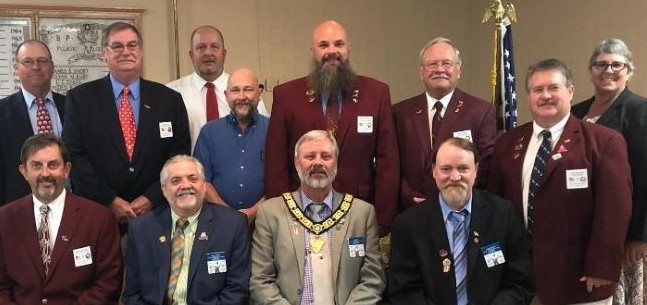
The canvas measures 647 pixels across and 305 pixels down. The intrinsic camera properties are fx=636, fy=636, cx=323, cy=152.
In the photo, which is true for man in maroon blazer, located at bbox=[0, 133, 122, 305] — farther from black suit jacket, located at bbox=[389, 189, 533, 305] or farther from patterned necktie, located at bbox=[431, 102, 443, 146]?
patterned necktie, located at bbox=[431, 102, 443, 146]

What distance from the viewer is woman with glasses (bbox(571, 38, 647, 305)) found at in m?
3.24

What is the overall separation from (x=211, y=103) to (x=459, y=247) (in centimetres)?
204

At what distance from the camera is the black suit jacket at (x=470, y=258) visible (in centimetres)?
291

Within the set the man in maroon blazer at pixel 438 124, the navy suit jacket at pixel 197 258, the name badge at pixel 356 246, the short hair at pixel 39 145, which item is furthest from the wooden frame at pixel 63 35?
the name badge at pixel 356 246

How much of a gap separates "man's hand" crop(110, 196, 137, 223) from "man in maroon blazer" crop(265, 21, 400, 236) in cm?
75

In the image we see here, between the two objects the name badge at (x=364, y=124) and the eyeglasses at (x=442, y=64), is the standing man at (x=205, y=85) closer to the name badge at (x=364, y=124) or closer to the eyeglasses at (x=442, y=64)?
the name badge at (x=364, y=124)

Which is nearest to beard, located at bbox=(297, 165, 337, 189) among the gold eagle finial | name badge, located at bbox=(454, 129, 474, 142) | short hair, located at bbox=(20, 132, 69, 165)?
name badge, located at bbox=(454, 129, 474, 142)

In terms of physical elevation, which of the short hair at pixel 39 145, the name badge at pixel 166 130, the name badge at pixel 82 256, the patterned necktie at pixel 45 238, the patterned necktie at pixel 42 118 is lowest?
the name badge at pixel 82 256

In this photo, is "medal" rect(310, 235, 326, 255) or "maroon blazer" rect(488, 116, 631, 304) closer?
"maroon blazer" rect(488, 116, 631, 304)

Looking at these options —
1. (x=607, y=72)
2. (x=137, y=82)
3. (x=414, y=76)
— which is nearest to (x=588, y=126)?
(x=607, y=72)

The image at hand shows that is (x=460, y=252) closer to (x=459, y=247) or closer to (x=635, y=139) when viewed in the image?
(x=459, y=247)

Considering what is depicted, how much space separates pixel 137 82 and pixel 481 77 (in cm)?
442

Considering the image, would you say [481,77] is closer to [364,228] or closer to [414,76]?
[414,76]

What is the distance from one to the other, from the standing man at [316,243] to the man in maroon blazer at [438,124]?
1.24 feet
